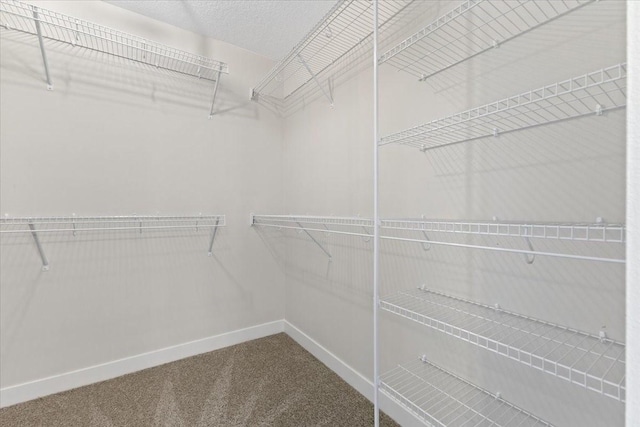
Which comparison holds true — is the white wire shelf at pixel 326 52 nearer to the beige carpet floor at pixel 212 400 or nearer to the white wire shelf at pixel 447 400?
the white wire shelf at pixel 447 400

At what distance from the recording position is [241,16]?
1.88 meters

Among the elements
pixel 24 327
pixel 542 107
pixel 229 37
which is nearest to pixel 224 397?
pixel 24 327

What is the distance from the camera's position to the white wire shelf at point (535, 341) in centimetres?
76

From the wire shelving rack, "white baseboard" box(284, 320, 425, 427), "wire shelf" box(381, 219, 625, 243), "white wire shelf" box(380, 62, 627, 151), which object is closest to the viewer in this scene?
"wire shelf" box(381, 219, 625, 243)

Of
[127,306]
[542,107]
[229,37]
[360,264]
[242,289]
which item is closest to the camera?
[542,107]

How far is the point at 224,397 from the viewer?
1.63m

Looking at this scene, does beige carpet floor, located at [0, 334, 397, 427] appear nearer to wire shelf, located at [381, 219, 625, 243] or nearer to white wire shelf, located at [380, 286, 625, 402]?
white wire shelf, located at [380, 286, 625, 402]

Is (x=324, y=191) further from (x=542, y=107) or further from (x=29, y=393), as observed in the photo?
(x=29, y=393)

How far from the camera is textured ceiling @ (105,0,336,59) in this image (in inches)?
69.2

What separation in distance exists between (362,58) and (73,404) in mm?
2554
